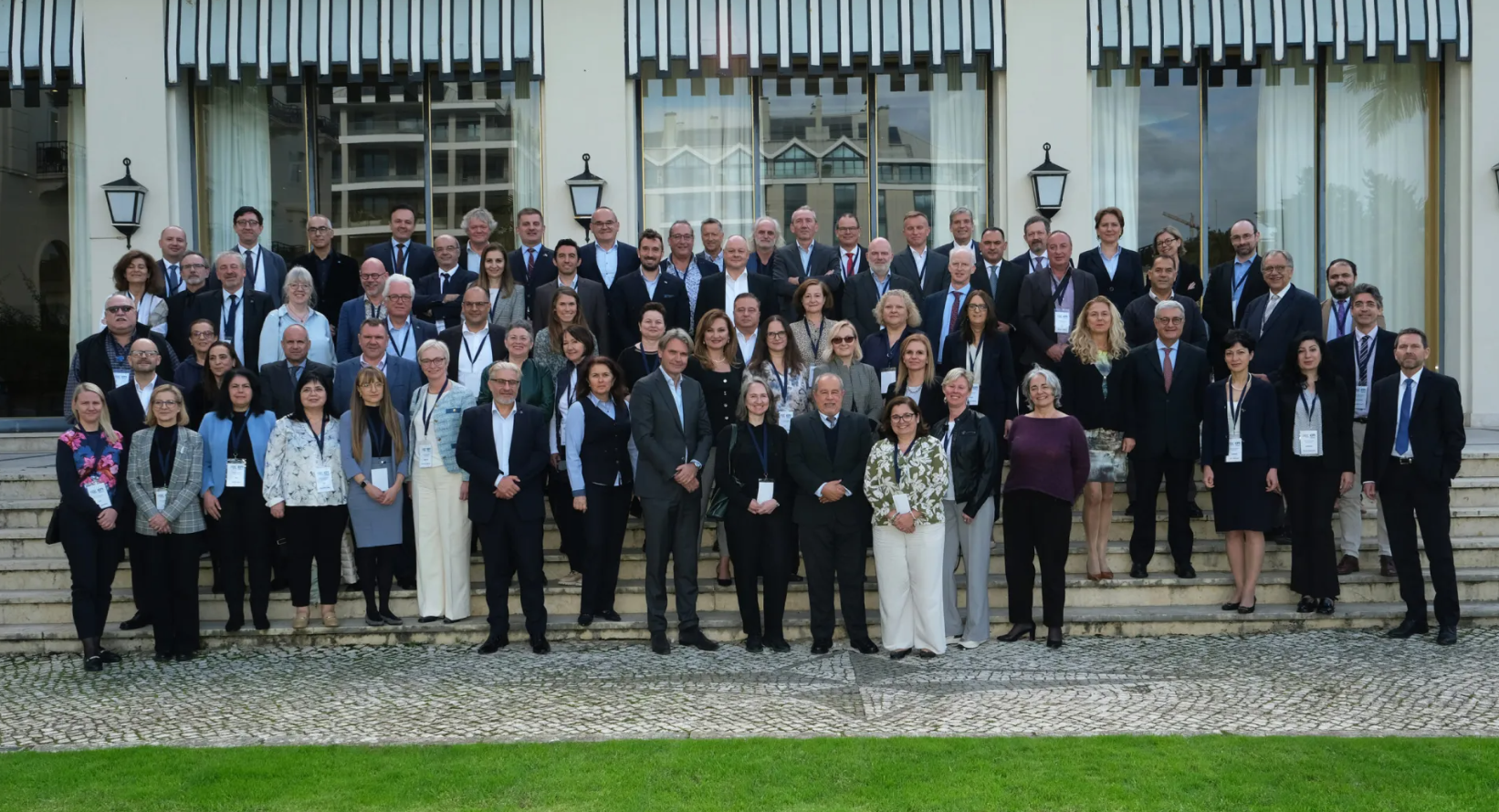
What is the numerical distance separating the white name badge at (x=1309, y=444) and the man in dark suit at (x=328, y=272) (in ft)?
24.3

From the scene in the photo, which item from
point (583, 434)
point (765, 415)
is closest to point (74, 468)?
point (583, 434)

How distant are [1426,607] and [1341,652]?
39.9 inches

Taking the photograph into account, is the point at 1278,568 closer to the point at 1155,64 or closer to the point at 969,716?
the point at 969,716

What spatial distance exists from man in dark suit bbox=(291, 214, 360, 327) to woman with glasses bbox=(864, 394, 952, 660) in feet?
17.0

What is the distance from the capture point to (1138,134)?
45.8 ft

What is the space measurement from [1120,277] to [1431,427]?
2776mm

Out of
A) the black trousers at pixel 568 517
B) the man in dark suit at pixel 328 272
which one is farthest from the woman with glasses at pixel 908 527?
the man in dark suit at pixel 328 272

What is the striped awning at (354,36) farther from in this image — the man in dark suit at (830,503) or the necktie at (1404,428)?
the necktie at (1404,428)

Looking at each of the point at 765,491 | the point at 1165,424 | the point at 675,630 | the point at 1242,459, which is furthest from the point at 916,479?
the point at 1242,459

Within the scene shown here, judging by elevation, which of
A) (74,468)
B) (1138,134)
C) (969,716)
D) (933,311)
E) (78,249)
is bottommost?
(969,716)

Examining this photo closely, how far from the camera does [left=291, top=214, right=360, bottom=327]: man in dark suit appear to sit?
11.3 m

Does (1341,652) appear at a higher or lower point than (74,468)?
lower

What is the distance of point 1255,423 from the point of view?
8.87 m

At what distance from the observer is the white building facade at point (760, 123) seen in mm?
13438
